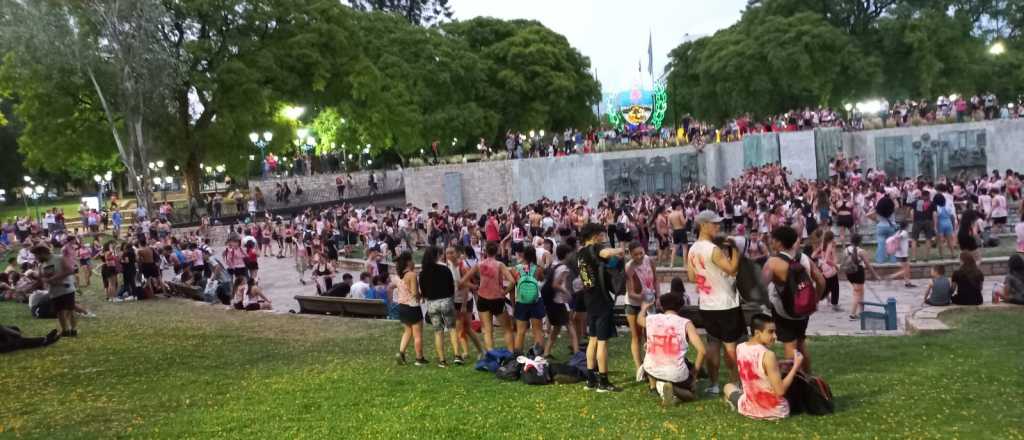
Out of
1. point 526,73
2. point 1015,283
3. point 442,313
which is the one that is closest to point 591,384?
point 442,313

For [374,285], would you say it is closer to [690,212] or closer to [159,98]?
[690,212]

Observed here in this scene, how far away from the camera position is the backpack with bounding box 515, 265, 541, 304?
31.0 feet

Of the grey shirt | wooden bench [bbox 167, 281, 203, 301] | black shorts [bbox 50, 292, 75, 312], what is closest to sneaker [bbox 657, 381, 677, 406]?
→ the grey shirt

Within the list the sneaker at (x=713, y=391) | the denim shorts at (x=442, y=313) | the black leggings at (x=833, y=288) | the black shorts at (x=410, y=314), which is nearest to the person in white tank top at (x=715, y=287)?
the sneaker at (x=713, y=391)

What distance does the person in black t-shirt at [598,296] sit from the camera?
7.92 metres

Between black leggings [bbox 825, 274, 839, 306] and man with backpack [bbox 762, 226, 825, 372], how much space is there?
19.8ft

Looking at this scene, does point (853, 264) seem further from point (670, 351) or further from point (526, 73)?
point (526, 73)

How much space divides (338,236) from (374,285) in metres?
→ 13.0

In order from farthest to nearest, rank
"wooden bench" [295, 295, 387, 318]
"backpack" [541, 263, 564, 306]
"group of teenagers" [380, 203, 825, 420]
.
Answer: "wooden bench" [295, 295, 387, 318], "backpack" [541, 263, 564, 306], "group of teenagers" [380, 203, 825, 420]

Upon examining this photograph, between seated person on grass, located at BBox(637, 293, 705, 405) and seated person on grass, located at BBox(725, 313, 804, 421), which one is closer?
seated person on grass, located at BBox(725, 313, 804, 421)

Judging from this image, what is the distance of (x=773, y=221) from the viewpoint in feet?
60.1

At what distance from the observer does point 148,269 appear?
18.3 metres

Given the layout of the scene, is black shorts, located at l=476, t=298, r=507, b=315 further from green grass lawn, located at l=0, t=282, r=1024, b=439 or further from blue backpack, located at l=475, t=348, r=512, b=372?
green grass lawn, located at l=0, t=282, r=1024, b=439

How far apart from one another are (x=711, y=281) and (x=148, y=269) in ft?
48.2
